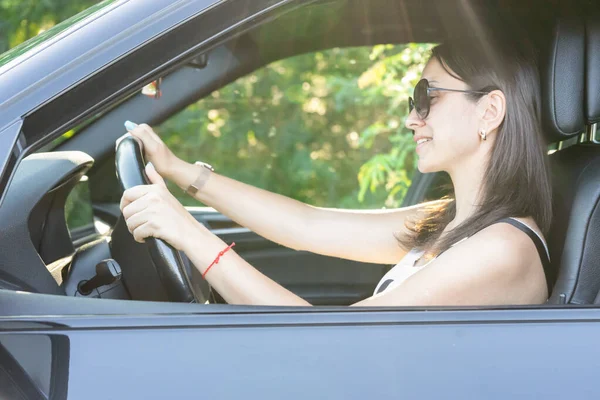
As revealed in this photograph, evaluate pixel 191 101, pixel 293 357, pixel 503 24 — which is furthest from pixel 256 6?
pixel 191 101

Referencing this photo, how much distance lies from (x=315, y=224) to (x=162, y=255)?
30.9 inches

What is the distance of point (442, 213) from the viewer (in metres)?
2.29

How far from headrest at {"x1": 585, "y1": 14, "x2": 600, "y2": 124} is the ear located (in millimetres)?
188

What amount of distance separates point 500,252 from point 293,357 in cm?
62

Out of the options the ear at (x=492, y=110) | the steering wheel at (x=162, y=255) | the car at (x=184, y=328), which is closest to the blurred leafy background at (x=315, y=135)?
the ear at (x=492, y=110)

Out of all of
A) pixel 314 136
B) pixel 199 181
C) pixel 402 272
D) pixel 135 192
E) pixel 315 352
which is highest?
pixel 314 136

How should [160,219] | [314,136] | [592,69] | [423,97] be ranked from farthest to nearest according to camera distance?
[314,136]
[423,97]
[592,69]
[160,219]

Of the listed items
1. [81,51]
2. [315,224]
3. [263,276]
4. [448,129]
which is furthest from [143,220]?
[315,224]

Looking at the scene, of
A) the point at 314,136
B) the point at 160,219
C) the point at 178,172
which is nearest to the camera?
the point at 160,219

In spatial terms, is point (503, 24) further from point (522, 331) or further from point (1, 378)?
point (1, 378)

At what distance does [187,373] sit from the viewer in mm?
1240

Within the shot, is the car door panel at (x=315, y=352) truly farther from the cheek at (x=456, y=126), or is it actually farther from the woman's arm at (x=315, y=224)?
the woman's arm at (x=315, y=224)

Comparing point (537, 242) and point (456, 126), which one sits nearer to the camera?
point (537, 242)

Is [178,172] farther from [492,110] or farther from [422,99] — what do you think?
[492,110]
